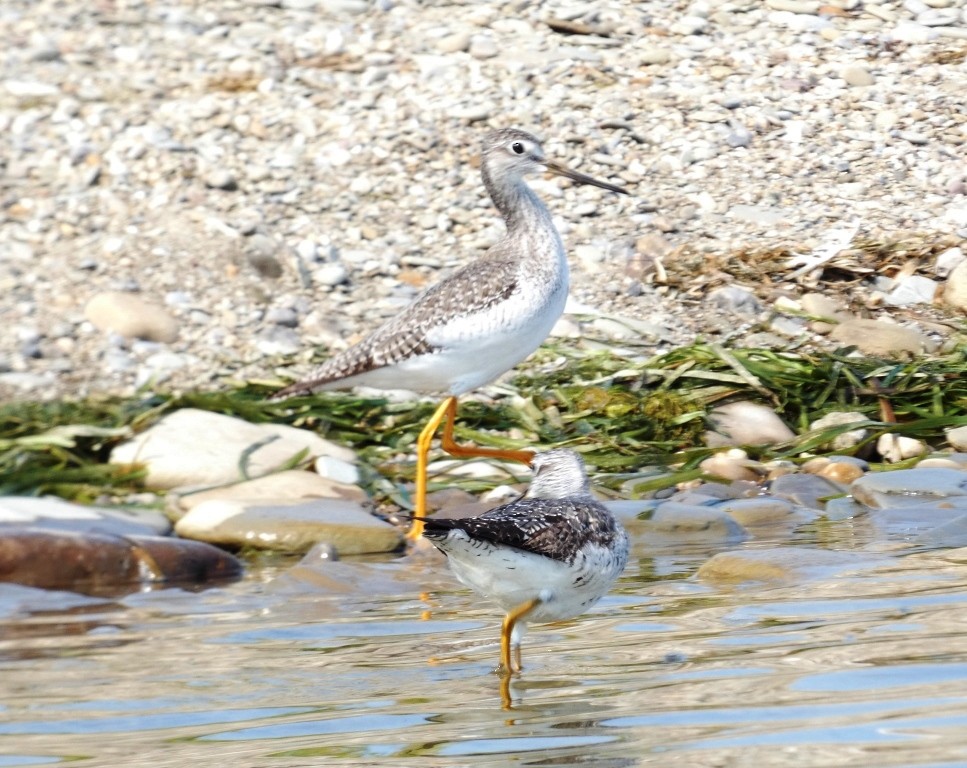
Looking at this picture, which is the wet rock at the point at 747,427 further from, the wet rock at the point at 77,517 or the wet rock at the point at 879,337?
the wet rock at the point at 77,517

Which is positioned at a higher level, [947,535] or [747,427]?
[947,535]

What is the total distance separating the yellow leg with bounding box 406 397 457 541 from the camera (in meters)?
8.19

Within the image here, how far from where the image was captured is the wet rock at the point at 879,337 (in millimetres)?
9609

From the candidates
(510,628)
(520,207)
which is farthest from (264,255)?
(510,628)

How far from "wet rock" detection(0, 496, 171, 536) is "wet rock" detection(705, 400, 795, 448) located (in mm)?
3114

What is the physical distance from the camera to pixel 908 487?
757cm

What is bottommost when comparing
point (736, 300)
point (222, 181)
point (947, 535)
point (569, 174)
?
point (947, 535)

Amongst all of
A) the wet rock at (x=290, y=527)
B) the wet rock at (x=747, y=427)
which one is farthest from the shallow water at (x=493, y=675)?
the wet rock at (x=747, y=427)

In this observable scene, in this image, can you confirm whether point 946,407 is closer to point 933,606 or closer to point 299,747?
point 933,606

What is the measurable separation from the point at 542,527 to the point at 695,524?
7.95 ft

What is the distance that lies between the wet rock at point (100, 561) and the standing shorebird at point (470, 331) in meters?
1.14

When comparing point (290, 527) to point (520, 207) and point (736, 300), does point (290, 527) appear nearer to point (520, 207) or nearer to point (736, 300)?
point (520, 207)

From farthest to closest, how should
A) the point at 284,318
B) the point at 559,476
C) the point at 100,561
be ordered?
the point at 284,318 < the point at 100,561 < the point at 559,476

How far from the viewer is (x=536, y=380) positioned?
33.0ft
